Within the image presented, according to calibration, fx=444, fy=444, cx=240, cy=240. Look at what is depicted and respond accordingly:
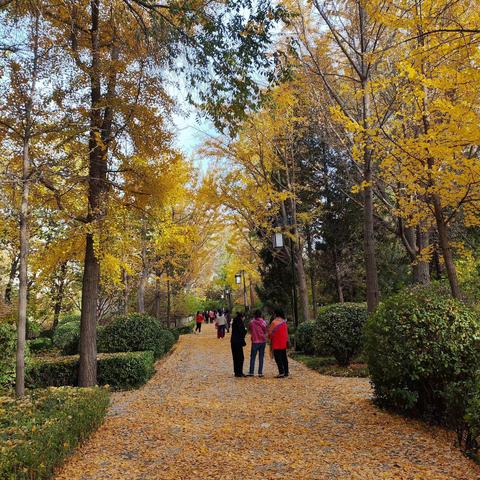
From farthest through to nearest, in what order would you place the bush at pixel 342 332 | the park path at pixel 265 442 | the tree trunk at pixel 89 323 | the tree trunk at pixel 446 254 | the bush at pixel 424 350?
the bush at pixel 342 332 < the tree trunk at pixel 89 323 < the tree trunk at pixel 446 254 < the bush at pixel 424 350 < the park path at pixel 265 442

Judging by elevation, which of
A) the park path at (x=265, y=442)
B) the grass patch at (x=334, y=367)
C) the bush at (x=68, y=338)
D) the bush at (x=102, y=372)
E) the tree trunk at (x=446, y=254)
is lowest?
the park path at (x=265, y=442)

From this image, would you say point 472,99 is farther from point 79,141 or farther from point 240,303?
point 240,303

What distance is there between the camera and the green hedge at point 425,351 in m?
5.02

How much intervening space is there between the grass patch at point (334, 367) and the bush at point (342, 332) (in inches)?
9.5

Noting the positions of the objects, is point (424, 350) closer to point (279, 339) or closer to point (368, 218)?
point (368, 218)

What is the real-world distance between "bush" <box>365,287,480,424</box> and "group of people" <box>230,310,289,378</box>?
13.8ft

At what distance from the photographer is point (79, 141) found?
8539 millimetres

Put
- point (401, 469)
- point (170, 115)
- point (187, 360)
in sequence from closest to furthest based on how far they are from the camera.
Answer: point (401, 469) → point (170, 115) → point (187, 360)

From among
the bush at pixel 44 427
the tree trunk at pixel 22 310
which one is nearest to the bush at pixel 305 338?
the bush at pixel 44 427

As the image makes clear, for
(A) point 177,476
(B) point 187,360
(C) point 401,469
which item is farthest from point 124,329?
(C) point 401,469

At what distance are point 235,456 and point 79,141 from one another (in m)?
6.55

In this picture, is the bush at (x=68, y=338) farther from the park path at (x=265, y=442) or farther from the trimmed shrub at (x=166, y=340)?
the park path at (x=265, y=442)

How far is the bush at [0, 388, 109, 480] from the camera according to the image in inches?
129

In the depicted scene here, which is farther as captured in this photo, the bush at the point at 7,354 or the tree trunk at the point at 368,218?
the tree trunk at the point at 368,218
